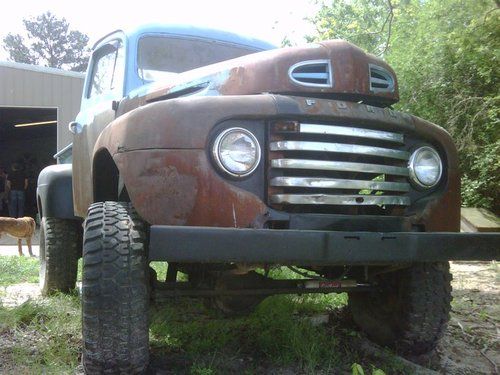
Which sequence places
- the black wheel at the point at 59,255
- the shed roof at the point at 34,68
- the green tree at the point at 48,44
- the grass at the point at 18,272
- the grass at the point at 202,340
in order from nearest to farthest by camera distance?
1. the grass at the point at 202,340
2. the black wheel at the point at 59,255
3. the grass at the point at 18,272
4. the shed roof at the point at 34,68
5. the green tree at the point at 48,44

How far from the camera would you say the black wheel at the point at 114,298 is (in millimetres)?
2406

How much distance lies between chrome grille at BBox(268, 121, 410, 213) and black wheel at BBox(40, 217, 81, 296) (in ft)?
9.06

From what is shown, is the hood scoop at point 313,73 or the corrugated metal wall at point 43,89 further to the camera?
the corrugated metal wall at point 43,89

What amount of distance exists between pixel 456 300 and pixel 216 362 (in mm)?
3007

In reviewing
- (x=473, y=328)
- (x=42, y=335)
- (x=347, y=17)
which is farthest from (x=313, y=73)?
(x=347, y=17)

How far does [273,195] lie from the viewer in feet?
8.48

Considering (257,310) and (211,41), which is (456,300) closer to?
(257,310)

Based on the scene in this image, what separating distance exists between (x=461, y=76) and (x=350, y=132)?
8544 mm

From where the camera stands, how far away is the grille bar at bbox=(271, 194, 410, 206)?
257 cm

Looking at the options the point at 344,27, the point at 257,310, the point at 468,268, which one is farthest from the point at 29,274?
the point at 344,27

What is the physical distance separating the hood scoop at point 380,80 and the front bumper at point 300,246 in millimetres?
844

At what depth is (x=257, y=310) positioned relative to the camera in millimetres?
4336

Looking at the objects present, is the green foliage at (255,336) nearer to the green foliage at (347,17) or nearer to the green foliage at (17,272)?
the green foliage at (17,272)

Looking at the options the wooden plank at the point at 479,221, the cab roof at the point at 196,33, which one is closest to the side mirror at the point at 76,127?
the cab roof at the point at 196,33
